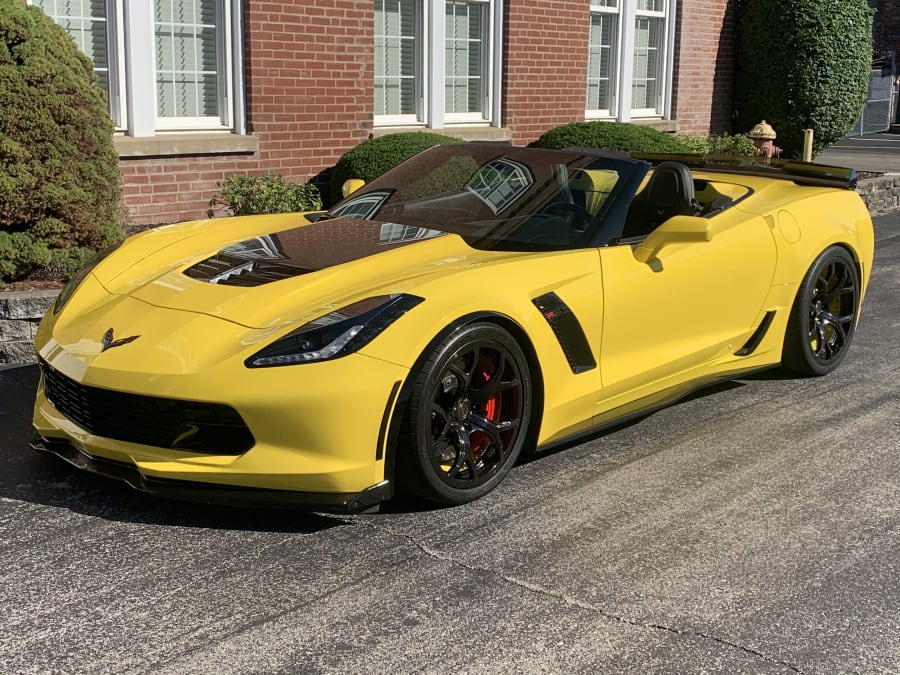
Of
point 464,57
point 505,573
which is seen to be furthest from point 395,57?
point 505,573

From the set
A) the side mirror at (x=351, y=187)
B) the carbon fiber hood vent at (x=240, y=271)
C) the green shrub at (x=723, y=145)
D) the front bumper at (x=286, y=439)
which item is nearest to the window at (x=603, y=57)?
the green shrub at (x=723, y=145)

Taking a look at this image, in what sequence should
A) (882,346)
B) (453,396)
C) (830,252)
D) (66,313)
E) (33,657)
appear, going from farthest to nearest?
(882,346) → (830,252) → (66,313) → (453,396) → (33,657)

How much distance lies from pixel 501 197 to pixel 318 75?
6108 millimetres

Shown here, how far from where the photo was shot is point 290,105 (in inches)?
412

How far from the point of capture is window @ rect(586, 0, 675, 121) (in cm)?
1441

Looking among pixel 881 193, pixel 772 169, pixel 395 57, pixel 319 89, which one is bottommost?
pixel 881 193

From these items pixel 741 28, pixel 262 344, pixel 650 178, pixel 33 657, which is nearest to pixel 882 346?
pixel 650 178

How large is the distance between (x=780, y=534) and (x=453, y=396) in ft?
4.17

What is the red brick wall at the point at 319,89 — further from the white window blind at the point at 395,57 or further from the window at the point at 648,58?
the window at the point at 648,58

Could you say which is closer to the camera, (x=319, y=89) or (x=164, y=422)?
(x=164, y=422)

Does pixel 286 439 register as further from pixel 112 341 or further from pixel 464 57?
pixel 464 57

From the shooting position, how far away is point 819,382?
598cm

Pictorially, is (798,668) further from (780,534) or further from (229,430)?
(229,430)

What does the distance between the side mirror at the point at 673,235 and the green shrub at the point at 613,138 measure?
276 inches
